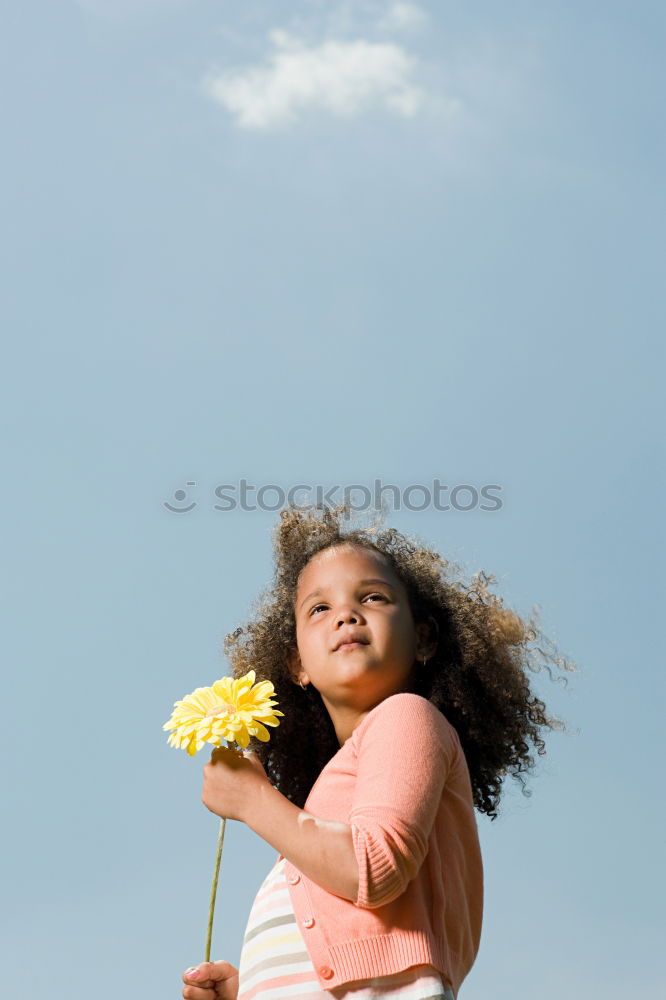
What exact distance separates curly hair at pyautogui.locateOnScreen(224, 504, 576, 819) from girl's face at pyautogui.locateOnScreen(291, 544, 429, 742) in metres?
0.20

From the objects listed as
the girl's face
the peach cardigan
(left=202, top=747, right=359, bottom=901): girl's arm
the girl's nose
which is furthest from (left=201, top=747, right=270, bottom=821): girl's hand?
the girl's nose

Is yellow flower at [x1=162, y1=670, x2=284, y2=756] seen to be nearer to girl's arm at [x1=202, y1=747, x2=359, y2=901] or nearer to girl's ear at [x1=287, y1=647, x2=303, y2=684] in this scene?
girl's arm at [x1=202, y1=747, x2=359, y2=901]

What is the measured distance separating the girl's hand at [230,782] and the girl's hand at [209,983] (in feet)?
1.85

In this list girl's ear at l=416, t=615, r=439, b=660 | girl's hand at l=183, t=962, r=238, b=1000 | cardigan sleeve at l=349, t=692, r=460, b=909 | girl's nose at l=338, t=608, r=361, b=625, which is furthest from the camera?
girl's ear at l=416, t=615, r=439, b=660

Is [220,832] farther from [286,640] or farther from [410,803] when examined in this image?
[286,640]

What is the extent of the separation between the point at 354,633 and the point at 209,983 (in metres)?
1.04

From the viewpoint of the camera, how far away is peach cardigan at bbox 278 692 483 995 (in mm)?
2686

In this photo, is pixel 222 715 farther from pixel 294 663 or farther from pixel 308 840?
pixel 294 663

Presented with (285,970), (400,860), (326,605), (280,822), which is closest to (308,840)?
(280,822)

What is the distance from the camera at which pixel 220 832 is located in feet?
9.98

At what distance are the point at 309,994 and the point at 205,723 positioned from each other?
2.27 feet

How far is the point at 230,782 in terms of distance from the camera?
2984 mm

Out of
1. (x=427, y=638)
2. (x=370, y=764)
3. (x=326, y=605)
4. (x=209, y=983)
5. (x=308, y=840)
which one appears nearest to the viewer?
(x=308, y=840)

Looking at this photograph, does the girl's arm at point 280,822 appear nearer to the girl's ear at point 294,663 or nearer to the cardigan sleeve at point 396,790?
the cardigan sleeve at point 396,790
